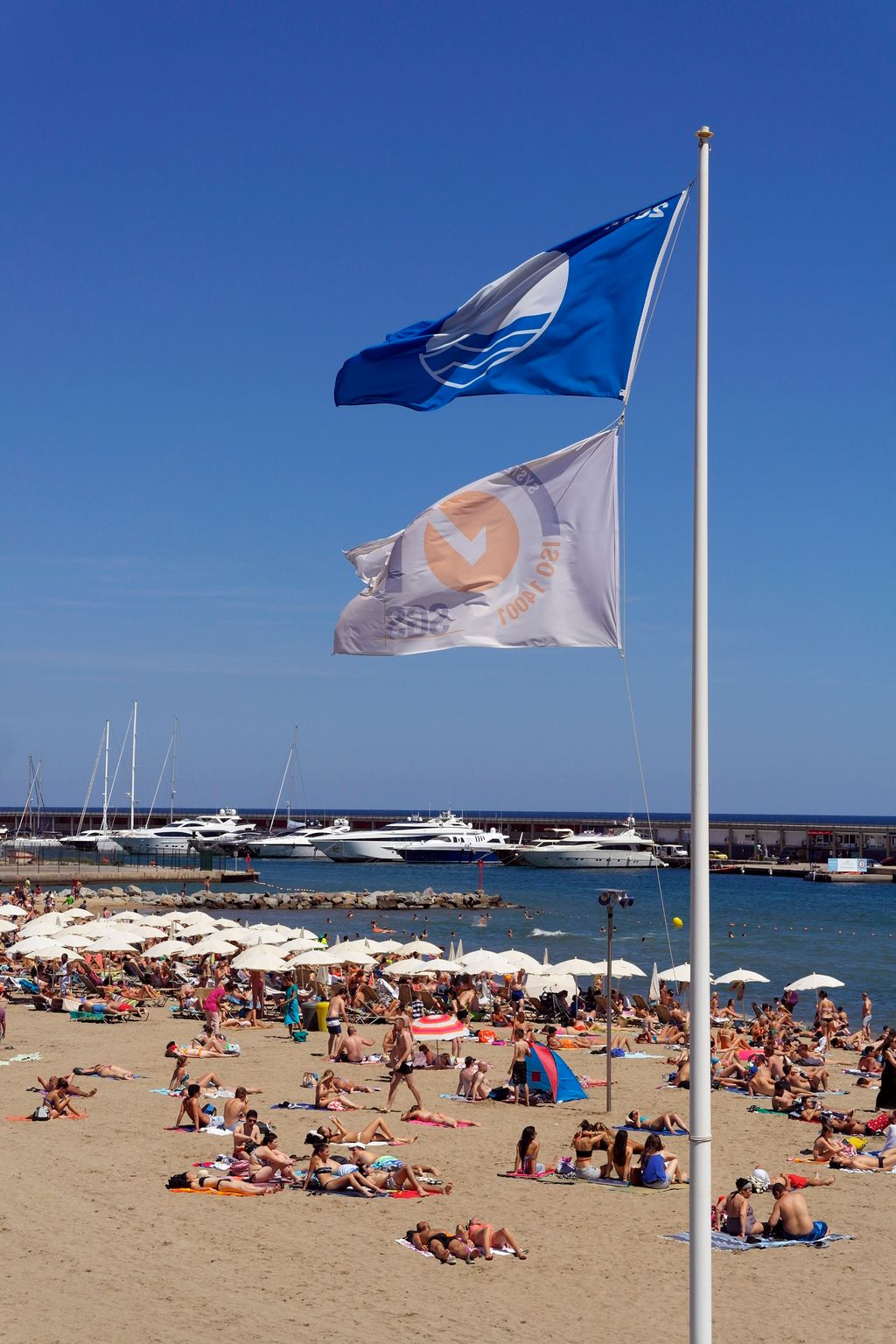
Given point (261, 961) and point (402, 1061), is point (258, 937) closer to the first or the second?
point (261, 961)

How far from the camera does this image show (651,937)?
6016 cm

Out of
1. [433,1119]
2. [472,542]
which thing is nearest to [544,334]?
[472,542]

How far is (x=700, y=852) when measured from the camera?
24.7 ft

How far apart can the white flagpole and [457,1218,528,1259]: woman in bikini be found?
576cm

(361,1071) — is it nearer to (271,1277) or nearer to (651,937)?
(271,1277)

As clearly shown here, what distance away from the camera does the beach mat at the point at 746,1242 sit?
13.7 metres

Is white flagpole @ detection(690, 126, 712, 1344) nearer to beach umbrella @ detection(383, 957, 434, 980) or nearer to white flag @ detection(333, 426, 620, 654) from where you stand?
white flag @ detection(333, 426, 620, 654)

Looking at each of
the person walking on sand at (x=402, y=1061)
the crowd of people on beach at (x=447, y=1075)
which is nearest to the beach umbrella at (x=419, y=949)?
the crowd of people on beach at (x=447, y=1075)

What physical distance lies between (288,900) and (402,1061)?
56.9 metres

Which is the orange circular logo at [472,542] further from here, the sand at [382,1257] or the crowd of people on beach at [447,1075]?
the crowd of people on beach at [447,1075]

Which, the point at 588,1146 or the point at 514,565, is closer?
the point at 514,565

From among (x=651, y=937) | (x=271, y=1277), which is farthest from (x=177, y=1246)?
(x=651, y=937)

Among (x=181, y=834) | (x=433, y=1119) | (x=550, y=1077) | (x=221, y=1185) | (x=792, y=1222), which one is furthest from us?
(x=181, y=834)

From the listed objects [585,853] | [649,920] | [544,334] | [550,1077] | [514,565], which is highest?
[544,334]
